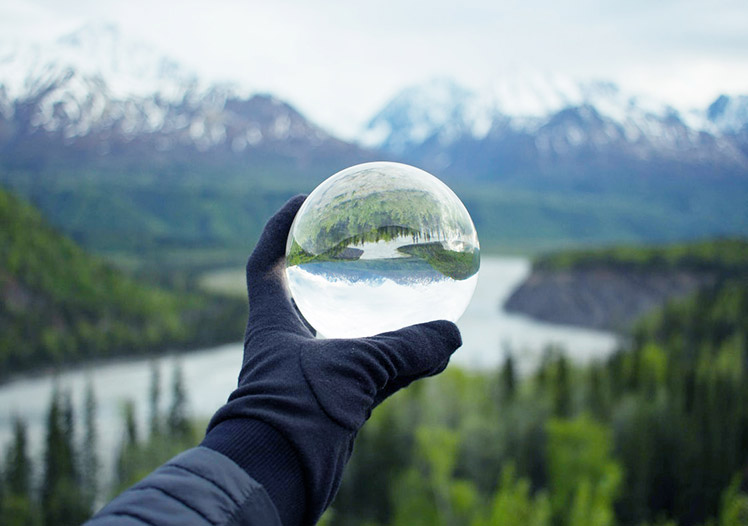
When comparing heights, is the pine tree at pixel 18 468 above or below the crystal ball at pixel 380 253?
below

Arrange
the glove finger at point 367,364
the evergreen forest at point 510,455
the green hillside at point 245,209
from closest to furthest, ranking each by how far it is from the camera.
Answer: the glove finger at point 367,364 < the evergreen forest at point 510,455 < the green hillside at point 245,209

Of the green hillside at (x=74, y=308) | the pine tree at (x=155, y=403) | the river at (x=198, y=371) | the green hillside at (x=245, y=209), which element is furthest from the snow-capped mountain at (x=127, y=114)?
the pine tree at (x=155, y=403)

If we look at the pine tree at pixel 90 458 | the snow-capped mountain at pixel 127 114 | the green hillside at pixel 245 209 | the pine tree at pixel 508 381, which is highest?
the snow-capped mountain at pixel 127 114

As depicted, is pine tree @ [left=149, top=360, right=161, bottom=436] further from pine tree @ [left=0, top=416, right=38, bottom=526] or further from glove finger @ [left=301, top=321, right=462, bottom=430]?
glove finger @ [left=301, top=321, right=462, bottom=430]

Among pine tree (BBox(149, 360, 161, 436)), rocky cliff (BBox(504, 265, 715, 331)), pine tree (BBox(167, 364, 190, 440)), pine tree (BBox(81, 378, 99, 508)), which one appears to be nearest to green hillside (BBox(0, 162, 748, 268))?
rocky cliff (BBox(504, 265, 715, 331))

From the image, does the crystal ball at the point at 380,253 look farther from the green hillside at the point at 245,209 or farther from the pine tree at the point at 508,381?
the green hillside at the point at 245,209
